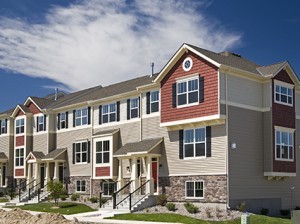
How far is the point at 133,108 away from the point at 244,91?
345 inches

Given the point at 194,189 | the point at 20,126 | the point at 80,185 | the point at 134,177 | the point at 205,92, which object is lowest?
the point at 80,185

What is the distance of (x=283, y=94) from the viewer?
30500 millimetres

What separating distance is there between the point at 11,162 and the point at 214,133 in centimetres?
2686

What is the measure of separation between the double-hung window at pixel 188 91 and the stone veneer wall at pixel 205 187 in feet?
14.9

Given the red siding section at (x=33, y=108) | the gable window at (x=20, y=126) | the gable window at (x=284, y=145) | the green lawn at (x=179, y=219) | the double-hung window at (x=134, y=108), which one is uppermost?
the red siding section at (x=33, y=108)

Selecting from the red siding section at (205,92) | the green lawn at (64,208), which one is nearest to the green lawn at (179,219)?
the green lawn at (64,208)

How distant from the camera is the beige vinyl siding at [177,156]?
27.5m

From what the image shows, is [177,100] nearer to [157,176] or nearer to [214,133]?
[214,133]

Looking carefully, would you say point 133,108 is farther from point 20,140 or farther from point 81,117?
point 20,140

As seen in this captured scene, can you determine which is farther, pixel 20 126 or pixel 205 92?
pixel 20 126

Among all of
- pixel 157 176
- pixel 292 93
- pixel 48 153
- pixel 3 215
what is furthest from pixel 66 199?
pixel 292 93

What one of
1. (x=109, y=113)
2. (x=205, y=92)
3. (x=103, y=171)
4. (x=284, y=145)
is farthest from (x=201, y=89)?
(x=103, y=171)

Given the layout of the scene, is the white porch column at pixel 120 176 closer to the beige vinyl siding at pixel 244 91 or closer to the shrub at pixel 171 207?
the shrub at pixel 171 207

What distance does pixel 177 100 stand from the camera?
29.7m
